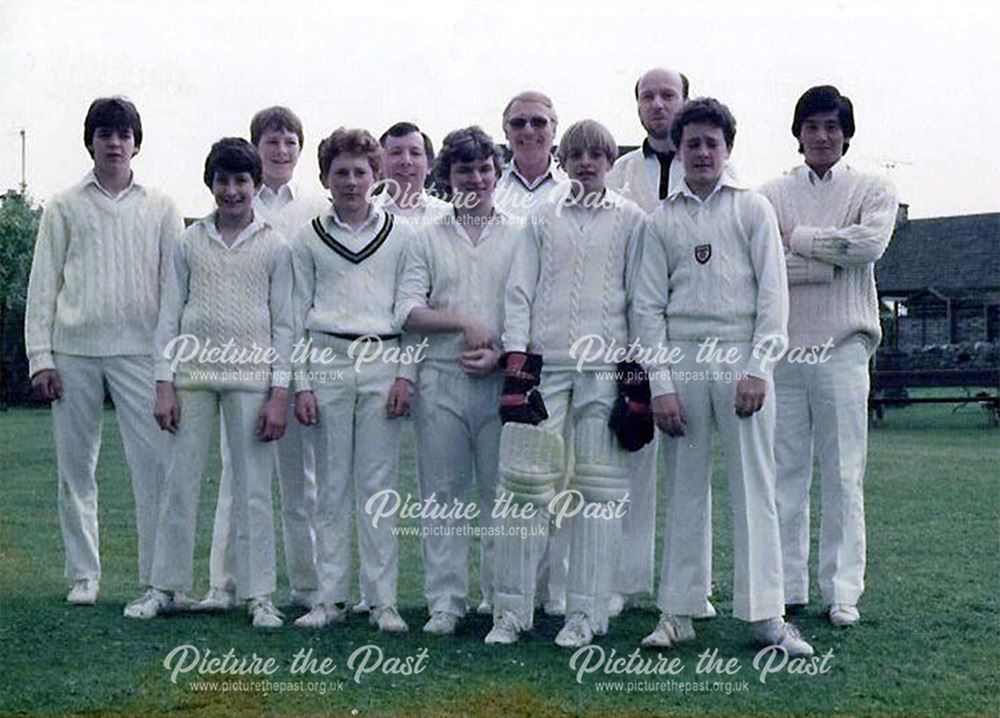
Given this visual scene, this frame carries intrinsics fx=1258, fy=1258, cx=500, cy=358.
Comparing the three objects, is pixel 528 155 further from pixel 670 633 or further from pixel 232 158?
pixel 670 633

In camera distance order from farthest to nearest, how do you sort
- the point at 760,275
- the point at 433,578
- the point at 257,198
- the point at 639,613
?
the point at 257,198, the point at 639,613, the point at 433,578, the point at 760,275

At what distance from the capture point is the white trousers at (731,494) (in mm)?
4766

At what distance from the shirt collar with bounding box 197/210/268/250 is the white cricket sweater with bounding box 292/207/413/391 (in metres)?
0.18

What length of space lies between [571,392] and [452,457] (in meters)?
0.62

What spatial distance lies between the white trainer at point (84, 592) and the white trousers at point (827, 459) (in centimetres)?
311

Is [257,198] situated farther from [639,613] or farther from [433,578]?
[639,613]

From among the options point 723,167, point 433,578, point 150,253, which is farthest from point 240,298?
point 723,167

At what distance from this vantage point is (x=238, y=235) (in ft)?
17.9

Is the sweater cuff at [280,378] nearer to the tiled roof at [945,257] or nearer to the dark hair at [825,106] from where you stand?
the dark hair at [825,106]

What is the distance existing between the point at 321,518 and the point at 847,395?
231cm

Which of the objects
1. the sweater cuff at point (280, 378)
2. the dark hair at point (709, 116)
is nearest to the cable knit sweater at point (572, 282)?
the dark hair at point (709, 116)

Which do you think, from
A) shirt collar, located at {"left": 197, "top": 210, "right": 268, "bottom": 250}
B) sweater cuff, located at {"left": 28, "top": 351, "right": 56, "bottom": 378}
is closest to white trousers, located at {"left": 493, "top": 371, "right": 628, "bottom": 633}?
shirt collar, located at {"left": 197, "top": 210, "right": 268, "bottom": 250}

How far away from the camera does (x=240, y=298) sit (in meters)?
5.39

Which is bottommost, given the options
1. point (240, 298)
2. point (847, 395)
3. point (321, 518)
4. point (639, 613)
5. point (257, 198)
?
point (639, 613)
